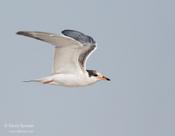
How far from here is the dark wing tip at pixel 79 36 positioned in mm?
17438

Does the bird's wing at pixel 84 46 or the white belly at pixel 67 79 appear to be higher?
the bird's wing at pixel 84 46

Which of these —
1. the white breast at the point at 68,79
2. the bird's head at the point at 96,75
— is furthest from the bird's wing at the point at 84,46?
the bird's head at the point at 96,75

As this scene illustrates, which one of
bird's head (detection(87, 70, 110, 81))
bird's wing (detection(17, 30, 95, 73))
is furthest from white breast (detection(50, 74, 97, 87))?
bird's head (detection(87, 70, 110, 81))

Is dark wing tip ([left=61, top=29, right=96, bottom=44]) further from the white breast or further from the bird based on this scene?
the white breast

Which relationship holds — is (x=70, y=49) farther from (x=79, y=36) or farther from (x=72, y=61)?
(x=79, y=36)

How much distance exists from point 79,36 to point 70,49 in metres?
0.80

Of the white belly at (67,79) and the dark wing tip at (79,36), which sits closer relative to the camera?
the dark wing tip at (79,36)

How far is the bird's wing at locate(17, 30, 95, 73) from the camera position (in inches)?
647

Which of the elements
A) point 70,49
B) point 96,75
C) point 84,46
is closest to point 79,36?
point 84,46

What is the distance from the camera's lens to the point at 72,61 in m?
17.6

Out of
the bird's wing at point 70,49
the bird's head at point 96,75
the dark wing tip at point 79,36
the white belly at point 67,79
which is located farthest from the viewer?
the bird's head at point 96,75

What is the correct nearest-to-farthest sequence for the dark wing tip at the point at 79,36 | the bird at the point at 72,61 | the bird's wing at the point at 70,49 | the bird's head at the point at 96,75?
the bird's wing at the point at 70,49 → the bird at the point at 72,61 → the dark wing tip at the point at 79,36 → the bird's head at the point at 96,75

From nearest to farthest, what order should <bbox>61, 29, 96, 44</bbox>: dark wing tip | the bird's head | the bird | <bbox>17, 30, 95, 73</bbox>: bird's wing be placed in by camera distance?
<bbox>17, 30, 95, 73</bbox>: bird's wing, the bird, <bbox>61, 29, 96, 44</bbox>: dark wing tip, the bird's head

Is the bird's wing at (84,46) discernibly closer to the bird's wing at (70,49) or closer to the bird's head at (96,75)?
the bird's wing at (70,49)
